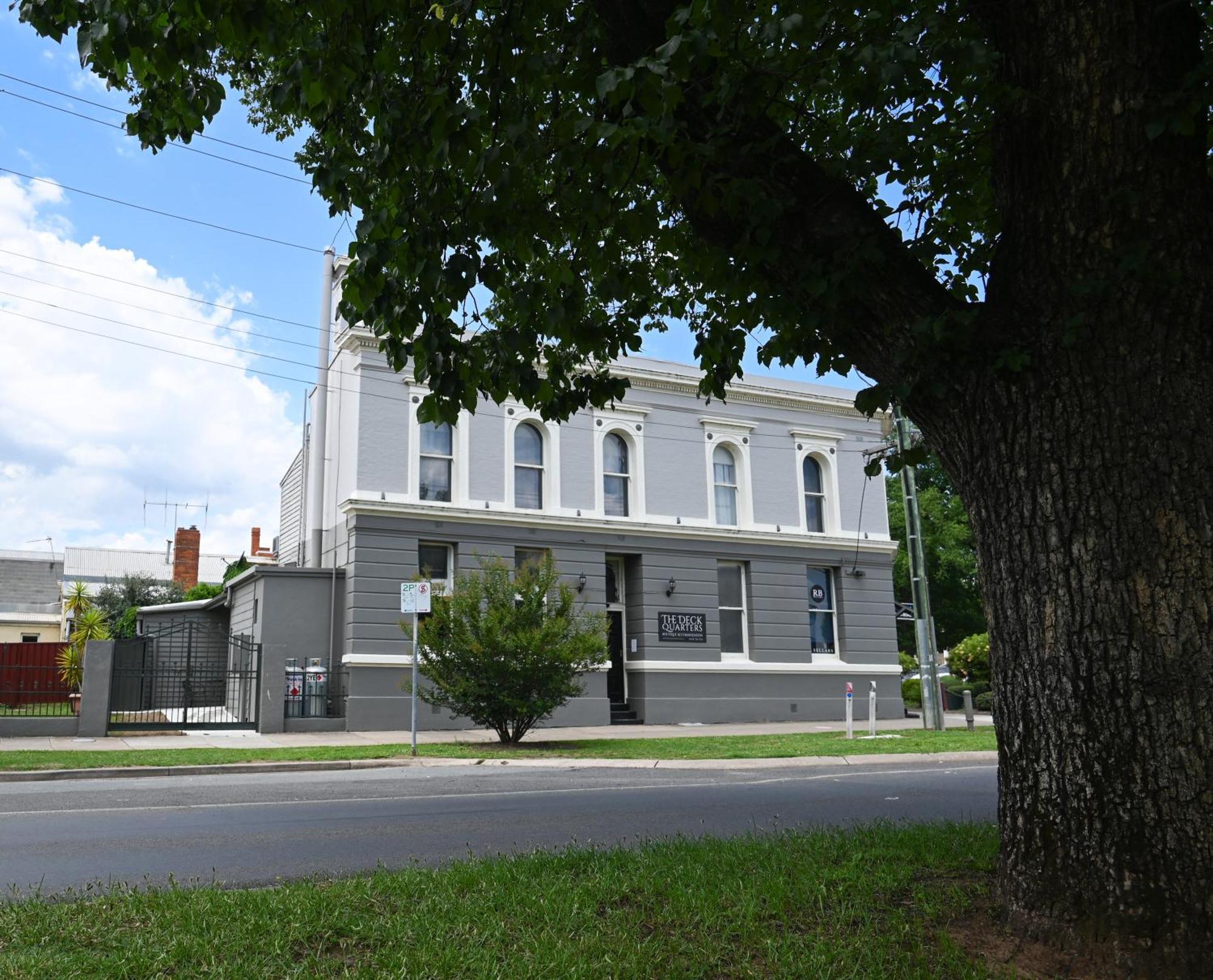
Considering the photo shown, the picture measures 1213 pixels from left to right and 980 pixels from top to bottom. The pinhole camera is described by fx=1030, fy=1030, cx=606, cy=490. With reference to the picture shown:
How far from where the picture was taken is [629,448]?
25609 millimetres

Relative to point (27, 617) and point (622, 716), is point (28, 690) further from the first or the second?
point (27, 617)

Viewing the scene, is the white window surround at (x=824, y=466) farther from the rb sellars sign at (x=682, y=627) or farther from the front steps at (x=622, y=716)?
the front steps at (x=622, y=716)

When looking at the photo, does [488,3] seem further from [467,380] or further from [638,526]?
[638,526]

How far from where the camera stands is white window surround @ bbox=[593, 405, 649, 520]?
24766 mm

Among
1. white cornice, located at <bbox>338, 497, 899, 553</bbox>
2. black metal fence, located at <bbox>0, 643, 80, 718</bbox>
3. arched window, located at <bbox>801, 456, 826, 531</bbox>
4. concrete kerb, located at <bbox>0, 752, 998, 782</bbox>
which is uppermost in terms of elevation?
arched window, located at <bbox>801, 456, 826, 531</bbox>

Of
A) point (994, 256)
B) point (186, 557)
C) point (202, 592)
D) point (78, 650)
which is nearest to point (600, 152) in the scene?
point (994, 256)

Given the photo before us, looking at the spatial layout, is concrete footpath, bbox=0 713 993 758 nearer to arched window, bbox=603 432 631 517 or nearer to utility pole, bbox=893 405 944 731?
utility pole, bbox=893 405 944 731

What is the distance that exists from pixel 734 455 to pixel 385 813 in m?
18.7

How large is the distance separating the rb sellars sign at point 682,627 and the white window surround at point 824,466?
439 cm

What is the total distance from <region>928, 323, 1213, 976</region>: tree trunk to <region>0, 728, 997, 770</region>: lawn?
1161cm

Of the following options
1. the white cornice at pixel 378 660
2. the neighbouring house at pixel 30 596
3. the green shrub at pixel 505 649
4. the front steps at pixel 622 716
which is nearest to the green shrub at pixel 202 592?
the neighbouring house at pixel 30 596

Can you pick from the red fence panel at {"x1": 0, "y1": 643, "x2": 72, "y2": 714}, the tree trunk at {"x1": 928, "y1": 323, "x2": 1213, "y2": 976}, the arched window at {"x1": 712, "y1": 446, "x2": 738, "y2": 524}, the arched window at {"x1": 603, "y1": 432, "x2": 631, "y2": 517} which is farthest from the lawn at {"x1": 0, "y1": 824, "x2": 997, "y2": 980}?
the arched window at {"x1": 712, "y1": 446, "x2": 738, "y2": 524}

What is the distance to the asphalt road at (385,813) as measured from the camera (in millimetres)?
7148

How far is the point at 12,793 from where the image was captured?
11250 millimetres
